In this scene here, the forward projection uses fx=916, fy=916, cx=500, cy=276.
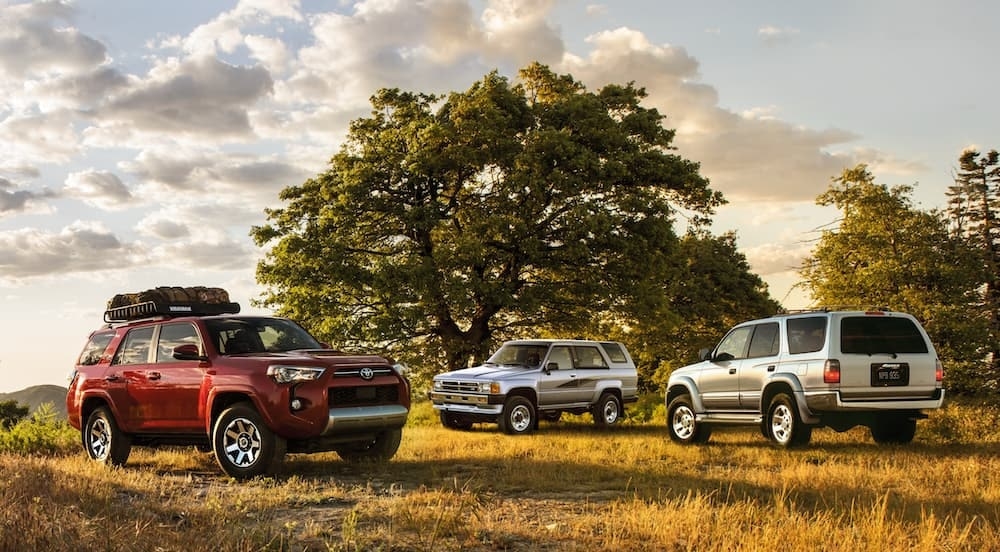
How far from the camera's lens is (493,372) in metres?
18.7

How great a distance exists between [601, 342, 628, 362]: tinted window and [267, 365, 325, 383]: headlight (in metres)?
10.9

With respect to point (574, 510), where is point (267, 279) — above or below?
above

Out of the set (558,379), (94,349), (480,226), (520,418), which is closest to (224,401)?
(94,349)

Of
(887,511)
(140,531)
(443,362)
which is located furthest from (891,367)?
(443,362)

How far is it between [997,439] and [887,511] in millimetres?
7986

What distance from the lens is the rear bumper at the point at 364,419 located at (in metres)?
11.0

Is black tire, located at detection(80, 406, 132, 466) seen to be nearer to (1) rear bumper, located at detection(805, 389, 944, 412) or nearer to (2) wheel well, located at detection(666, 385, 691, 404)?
(2) wheel well, located at detection(666, 385, 691, 404)

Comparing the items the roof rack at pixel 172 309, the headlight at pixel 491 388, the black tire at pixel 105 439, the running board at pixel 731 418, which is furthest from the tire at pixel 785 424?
the black tire at pixel 105 439

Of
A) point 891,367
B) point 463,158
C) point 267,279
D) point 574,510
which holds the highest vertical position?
point 463,158

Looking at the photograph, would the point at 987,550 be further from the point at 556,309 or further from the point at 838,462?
the point at 556,309

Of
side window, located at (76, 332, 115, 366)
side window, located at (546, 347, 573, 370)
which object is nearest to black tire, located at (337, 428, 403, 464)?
side window, located at (76, 332, 115, 366)

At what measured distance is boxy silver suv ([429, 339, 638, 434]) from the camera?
1831 cm

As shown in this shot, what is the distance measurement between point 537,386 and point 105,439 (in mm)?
8528

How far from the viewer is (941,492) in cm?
970
